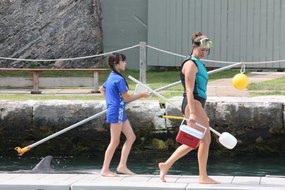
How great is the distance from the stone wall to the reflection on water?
25cm

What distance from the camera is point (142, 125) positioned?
12.3 meters

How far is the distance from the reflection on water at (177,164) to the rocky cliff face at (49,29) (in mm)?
8255

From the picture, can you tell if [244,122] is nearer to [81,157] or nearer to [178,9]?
[81,157]

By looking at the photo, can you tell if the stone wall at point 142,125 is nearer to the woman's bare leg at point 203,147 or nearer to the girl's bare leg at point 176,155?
the girl's bare leg at point 176,155

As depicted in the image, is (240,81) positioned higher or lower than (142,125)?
higher

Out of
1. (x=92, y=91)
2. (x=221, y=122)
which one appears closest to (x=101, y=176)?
(x=221, y=122)

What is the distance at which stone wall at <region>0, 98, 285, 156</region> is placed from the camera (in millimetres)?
11961

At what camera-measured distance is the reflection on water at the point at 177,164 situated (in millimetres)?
11117

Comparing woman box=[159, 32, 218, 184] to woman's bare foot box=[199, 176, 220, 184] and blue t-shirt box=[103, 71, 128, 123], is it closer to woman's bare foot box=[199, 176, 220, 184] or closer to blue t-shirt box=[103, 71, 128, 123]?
woman's bare foot box=[199, 176, 220, 184]

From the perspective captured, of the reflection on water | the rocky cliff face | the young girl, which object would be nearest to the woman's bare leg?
the young girl

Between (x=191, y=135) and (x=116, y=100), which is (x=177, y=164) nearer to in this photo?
(x=116, y=100)

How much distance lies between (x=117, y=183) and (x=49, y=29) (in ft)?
44.9

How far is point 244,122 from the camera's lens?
12102 mm

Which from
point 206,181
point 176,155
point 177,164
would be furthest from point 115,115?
point 177,164
